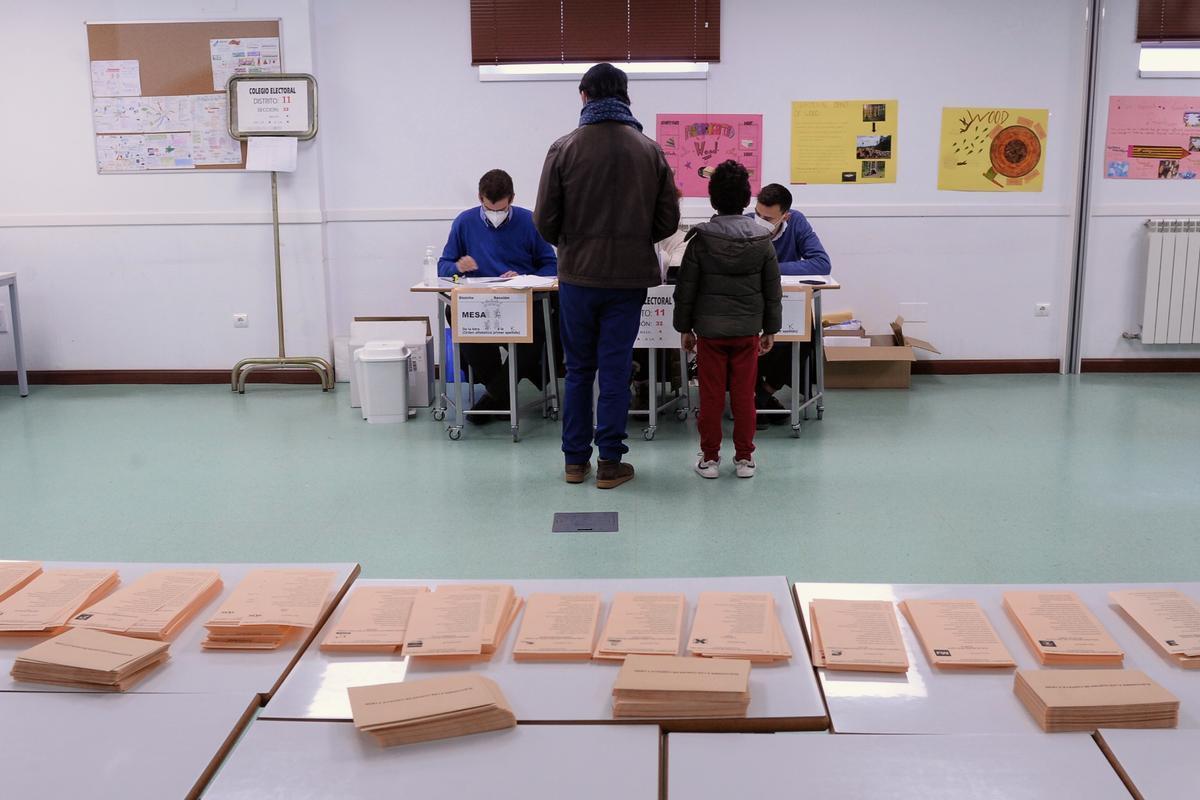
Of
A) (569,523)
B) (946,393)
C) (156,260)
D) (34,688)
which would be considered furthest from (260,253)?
(34,688)

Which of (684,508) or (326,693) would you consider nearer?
(326,693)

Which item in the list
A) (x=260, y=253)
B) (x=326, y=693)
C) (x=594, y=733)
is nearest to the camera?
(x=594, y=733)

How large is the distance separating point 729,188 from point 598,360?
87 centimetres

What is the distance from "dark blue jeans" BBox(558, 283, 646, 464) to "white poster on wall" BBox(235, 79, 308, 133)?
2736mm

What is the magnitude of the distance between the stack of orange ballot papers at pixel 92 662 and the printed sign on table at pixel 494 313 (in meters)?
3.47

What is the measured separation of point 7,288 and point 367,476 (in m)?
3.14

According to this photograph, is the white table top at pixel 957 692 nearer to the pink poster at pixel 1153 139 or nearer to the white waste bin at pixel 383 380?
the white waste bin at pixel 383 380

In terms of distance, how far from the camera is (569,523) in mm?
3922

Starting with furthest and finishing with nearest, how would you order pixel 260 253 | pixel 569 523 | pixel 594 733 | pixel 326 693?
pixel 260 253
pixel 569 523
pixel 326 693
pixel 594 733

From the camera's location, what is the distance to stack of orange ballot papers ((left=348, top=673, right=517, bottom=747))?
1347 millimetres

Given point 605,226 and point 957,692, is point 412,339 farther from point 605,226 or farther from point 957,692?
point 957,692

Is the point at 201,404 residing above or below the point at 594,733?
below

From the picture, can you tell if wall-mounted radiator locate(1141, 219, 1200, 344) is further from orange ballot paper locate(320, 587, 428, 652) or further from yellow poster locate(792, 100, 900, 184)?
→ orange ballot paper locate(320, 587, 428, 652)

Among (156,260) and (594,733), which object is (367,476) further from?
(594,733)
